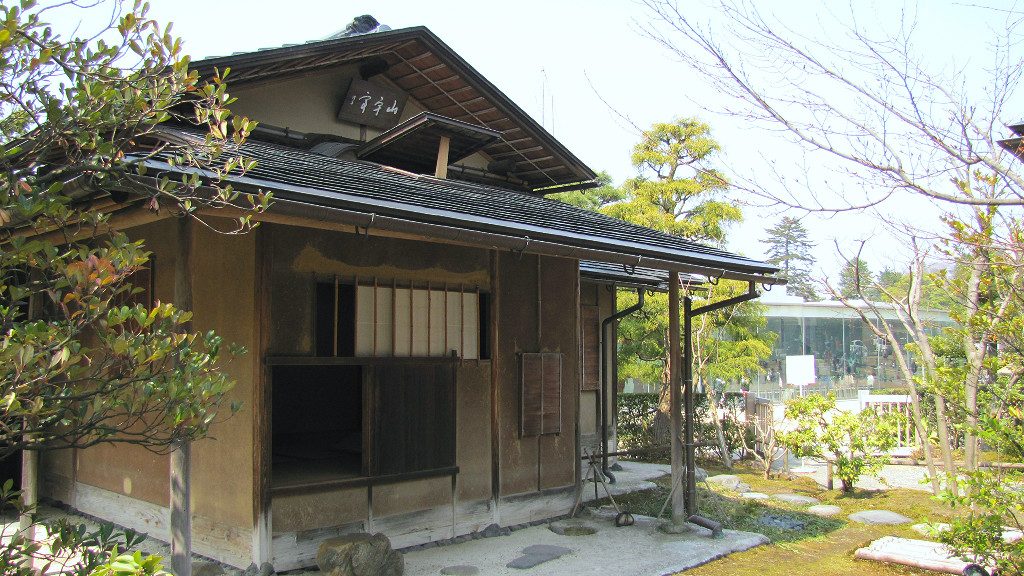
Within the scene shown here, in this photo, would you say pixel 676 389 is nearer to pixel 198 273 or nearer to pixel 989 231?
pixel 989 231

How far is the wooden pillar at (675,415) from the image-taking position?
8648 millimetres

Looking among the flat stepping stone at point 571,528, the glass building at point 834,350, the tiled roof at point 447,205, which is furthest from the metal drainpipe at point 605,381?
the glass building at point 834,350

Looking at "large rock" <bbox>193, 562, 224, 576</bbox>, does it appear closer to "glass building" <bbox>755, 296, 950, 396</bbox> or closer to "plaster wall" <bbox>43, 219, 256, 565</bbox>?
"plaster wall" <bbox>43, 219, 256, 565</bbox>

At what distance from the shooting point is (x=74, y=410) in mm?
2604

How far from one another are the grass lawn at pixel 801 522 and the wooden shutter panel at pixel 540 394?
5.95ft

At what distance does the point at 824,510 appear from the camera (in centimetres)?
1045

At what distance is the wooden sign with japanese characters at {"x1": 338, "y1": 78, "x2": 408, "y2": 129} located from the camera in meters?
10.4

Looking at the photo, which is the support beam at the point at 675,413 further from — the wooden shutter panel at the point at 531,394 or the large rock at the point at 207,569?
the large rock at the point at 207,569

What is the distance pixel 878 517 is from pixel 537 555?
496cm

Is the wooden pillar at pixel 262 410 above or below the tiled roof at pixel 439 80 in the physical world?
below

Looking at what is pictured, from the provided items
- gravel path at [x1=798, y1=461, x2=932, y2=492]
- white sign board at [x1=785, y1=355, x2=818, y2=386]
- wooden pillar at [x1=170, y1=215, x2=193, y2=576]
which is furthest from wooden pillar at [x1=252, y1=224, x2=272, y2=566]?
white sign board at [x1=785, y1=355, x2=818, y2=386]

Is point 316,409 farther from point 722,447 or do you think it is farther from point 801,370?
point 801,370

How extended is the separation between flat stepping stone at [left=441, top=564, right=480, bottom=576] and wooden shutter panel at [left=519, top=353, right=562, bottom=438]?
1968 millimetres

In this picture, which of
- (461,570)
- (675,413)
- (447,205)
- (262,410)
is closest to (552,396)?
(675,413)
